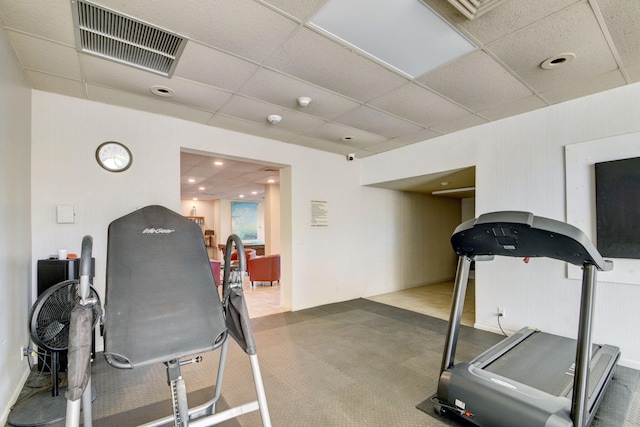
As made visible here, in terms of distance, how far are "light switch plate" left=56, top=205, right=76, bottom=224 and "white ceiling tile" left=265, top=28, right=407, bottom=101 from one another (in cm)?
245

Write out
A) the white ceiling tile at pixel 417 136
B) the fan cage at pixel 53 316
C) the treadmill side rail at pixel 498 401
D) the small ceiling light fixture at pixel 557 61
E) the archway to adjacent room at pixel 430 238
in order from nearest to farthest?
the treadmill side rail at pixel 498 401
the fan cage at pixel 53 316
the small ceiling light fixture at pixel 557 61
the white ceiling tile at pixel 417 136
the archway to adjacent room at pixel 430 238

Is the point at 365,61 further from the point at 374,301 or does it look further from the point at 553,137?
the point at 374,301

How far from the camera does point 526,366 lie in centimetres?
244

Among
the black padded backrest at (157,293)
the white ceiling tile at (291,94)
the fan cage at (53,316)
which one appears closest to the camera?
the black padded backrest at (157,293)

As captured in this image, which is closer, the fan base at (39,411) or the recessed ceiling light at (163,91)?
the fan base at (39,411)

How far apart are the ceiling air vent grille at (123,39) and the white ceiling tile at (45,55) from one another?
0.61ft

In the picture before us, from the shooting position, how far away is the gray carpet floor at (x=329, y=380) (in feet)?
6.91

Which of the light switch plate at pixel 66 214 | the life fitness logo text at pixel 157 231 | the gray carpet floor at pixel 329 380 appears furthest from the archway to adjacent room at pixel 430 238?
the light switch plate at pixel 66 214

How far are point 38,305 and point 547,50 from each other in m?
4.19

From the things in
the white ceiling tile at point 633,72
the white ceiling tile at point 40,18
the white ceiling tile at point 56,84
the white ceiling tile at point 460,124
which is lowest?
the white ceiling tile at point 460,124

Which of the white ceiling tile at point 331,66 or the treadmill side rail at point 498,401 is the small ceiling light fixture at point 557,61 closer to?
the white ceiling tile at point 331,66

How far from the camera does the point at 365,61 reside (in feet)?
8.16

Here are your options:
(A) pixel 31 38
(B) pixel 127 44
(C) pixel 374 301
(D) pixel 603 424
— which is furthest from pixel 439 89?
(C) pixel 374 301

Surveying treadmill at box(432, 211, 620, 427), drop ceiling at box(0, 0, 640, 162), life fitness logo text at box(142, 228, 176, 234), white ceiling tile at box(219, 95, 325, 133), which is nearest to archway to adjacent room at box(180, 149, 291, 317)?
white ceiling tile at box(219, 95, 325, 133)
